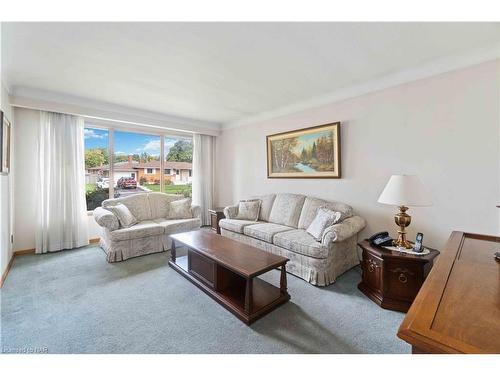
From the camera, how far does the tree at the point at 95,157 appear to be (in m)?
4.10

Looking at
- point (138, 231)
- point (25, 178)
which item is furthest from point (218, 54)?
point (25, 178)

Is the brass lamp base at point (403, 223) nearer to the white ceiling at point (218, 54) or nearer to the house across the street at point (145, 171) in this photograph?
the white ceiling at point (218, 54)

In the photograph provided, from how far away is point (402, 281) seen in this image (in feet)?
6.80

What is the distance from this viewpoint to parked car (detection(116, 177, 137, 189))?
4478 mm

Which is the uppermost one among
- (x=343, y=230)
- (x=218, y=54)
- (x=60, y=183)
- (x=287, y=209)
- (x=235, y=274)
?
(x=218, y=54)

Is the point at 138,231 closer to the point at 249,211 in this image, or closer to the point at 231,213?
the point at 231,213

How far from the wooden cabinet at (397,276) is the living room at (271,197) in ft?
0.05

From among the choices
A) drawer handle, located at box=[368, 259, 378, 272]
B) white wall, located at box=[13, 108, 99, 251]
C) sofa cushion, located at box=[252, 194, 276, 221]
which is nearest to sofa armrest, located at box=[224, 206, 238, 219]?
sofa cushion, located at box=[252, 194, 276, 221]

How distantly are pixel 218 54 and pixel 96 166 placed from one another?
10.8 feet

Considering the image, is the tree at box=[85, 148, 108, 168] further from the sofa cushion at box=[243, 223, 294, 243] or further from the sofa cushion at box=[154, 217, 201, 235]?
the sofa cushion at box=[243, 223, 294, 243]

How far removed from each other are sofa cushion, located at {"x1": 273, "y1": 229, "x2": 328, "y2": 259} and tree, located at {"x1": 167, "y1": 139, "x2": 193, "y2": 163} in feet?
Result: 10.7

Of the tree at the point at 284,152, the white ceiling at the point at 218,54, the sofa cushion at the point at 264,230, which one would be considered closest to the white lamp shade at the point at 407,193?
the white ceiling at the point at 218,54

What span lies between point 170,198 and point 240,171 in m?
1.57
